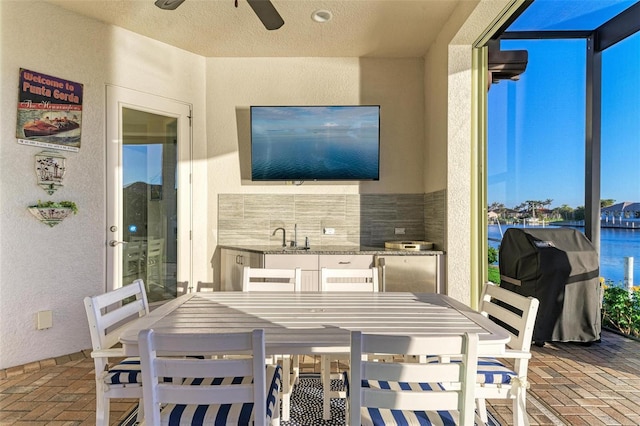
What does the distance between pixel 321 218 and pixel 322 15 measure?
203 cm

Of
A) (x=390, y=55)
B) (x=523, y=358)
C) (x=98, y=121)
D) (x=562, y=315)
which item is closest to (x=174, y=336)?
(x=523, y=358)

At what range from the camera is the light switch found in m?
2.97

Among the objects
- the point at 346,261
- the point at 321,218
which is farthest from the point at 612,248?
the point at 321,218

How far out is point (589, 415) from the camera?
217 centimetres

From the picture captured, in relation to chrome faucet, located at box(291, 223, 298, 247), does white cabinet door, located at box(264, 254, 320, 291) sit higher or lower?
lower

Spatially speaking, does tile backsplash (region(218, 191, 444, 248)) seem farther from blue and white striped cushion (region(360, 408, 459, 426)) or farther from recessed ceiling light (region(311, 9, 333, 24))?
blue and white striped cushion (region(360, 408, 459, 426))

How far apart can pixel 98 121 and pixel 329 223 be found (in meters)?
2.48

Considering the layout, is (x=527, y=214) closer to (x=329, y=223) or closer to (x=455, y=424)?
(x=329, y=223)

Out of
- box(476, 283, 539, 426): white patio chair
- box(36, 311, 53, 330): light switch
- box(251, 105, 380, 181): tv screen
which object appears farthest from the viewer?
box(251, 105, 380, 181): tv screen

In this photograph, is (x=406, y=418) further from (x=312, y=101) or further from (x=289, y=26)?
(x=312, y=101)

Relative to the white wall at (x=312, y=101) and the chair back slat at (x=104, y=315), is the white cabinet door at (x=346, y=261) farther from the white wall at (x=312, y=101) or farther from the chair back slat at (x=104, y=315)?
the chair back slat at (x=104, y=315)

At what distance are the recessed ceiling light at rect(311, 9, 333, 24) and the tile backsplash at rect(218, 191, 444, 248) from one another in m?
1.77

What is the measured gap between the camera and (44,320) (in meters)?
3.00

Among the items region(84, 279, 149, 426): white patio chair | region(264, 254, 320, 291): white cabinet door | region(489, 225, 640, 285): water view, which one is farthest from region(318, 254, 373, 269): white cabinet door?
region(84, 279, 149, 426): white patio chair
